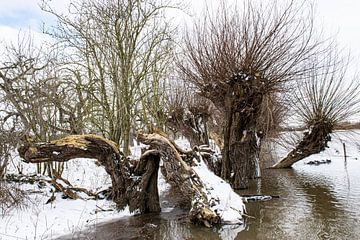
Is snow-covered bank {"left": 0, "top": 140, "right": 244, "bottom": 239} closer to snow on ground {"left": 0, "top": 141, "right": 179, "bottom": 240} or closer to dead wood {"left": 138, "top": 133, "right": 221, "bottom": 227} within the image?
snow on ground {"left": 0, "top": 141, "right": 179, "bottom": 240}

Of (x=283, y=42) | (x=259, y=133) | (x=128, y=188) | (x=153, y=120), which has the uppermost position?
(x=283, y=42)

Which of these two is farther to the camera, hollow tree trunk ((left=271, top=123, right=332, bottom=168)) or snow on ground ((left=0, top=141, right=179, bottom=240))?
hollow tree trunk ((left=271, top=123, right=332, bottom=168))

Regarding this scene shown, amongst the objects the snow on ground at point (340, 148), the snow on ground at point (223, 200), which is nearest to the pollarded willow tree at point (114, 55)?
the snow on ground at point (223, 200)

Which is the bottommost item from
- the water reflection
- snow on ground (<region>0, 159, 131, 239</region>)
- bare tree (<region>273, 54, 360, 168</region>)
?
the water reflection

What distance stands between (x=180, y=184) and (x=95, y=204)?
2.51 metres

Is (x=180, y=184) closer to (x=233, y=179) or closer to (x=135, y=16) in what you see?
(x=233, y=179)

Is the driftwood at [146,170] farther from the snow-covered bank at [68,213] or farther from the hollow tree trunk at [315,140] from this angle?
the hollow tree trunk at [315,140]

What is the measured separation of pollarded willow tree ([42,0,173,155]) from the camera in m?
14.1

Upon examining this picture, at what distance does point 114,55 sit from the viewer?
47.5 feet

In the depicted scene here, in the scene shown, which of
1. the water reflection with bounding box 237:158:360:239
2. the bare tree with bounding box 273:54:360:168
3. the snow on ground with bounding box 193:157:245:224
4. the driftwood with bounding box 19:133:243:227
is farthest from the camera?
the bare tree with bounding box 273:54:360:168

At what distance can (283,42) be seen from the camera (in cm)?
1106

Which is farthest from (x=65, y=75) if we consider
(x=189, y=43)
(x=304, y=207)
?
(x=304, y=207)

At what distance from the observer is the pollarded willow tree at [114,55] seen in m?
14.1

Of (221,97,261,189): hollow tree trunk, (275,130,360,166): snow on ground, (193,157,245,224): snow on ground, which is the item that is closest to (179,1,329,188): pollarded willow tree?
(221,97,261,189): hollow tree trunk
